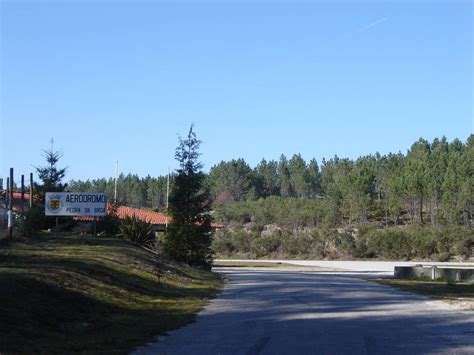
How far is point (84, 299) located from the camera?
1556cm

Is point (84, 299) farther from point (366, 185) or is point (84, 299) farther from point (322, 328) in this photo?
point (366, 185)

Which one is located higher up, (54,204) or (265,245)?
(54,204)

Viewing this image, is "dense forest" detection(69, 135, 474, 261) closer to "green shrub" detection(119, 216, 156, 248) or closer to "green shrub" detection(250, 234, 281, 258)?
"green shrub" detection(250, 234, 281, 258)

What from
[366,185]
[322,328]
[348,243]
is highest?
[366,185]

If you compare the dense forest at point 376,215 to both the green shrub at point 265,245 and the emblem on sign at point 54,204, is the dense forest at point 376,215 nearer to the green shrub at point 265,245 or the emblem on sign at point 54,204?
the green shrub at point 265,245

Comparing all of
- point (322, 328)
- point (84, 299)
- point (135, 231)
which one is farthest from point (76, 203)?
point (322, 328)

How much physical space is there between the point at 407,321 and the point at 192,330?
5148 millimetres

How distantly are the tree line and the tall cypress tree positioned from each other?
85.1 feet

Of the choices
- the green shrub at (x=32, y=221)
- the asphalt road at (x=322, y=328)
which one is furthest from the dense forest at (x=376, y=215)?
the asphalt road at (x=322, y=328)

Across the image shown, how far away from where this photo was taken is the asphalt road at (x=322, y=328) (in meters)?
11.3

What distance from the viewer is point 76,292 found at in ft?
51.9

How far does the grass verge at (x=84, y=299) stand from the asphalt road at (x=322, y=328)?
83 centimetres

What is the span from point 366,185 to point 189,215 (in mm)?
69342

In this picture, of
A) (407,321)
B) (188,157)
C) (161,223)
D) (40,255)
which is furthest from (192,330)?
(161,223)
